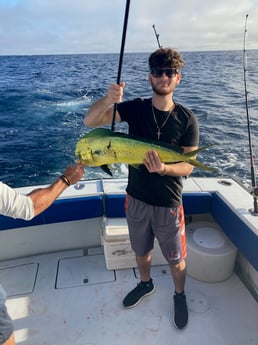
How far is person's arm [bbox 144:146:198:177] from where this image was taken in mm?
1789

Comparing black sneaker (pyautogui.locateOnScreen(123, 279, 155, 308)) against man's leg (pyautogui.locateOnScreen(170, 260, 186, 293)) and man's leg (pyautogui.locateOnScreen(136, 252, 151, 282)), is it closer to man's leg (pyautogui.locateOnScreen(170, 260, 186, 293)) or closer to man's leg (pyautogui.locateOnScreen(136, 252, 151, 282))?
man's leg (pyautogui.locateOnScreen(136, 252, 151, 282))

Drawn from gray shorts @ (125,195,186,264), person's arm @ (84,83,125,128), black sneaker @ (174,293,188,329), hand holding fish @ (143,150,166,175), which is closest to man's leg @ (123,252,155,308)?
gray shorts @ (125,195,186,264)

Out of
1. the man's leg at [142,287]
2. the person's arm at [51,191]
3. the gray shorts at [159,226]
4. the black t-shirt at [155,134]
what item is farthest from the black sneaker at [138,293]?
the person's arm at [51,191]

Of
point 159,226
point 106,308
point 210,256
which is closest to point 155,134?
point 159,226

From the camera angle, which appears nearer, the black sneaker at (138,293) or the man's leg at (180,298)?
the man's leg at (180,298)

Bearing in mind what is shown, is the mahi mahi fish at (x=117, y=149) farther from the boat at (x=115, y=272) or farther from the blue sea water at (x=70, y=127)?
the blue sea water at (x=70, y=127)

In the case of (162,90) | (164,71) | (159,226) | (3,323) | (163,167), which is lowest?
(3,323)

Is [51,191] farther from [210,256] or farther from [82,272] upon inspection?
[210,256]

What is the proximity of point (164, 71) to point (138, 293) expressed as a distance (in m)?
1.72

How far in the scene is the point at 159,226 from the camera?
226cm

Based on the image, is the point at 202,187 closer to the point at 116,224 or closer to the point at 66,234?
the point at 116,224

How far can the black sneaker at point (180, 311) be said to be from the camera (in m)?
2.29

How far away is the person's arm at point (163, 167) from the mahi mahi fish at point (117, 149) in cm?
4

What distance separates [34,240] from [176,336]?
62.5 inches
